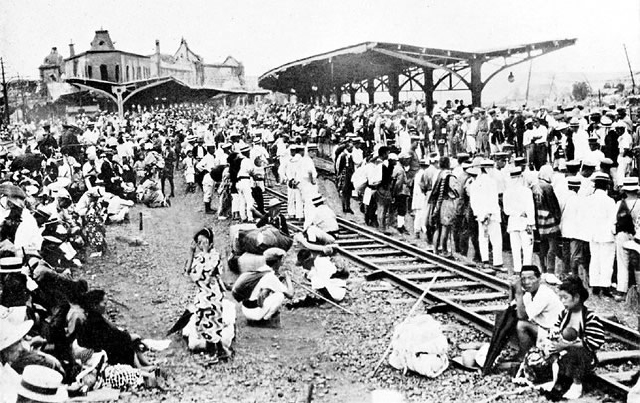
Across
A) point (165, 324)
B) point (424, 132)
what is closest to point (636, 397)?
point (165, 324)

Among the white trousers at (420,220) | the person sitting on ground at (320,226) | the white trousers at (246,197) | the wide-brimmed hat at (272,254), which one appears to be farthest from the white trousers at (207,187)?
the wide-brimmed hat at (272,254)

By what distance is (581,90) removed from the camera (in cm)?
2559

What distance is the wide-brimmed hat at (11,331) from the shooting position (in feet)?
18.4

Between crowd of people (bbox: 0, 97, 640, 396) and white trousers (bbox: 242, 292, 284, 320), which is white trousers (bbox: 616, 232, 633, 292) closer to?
crowd of people (bbox: 0, 97, 640, 396)

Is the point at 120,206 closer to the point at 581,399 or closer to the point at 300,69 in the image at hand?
the point at 581,399

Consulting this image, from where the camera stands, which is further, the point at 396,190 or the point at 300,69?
the point at 300,69

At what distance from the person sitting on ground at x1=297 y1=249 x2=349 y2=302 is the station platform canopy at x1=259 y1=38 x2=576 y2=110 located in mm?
9363

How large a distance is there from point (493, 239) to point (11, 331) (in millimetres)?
6778

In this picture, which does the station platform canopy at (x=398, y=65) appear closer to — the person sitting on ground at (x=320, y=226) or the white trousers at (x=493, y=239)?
the white trousers at (x=493, y=239)

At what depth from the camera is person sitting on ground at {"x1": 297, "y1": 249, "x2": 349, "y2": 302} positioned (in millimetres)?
8539

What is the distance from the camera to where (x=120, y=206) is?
13562 millimetres

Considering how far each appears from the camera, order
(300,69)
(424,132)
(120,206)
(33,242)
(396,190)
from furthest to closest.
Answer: (300,69) → (424,132) → (120,206) → (396,190) → (33,242)

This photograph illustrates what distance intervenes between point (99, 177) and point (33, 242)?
6148 mm

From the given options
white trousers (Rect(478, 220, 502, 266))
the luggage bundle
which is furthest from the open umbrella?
white trousers (Rect(478, 220, 502, 266))
